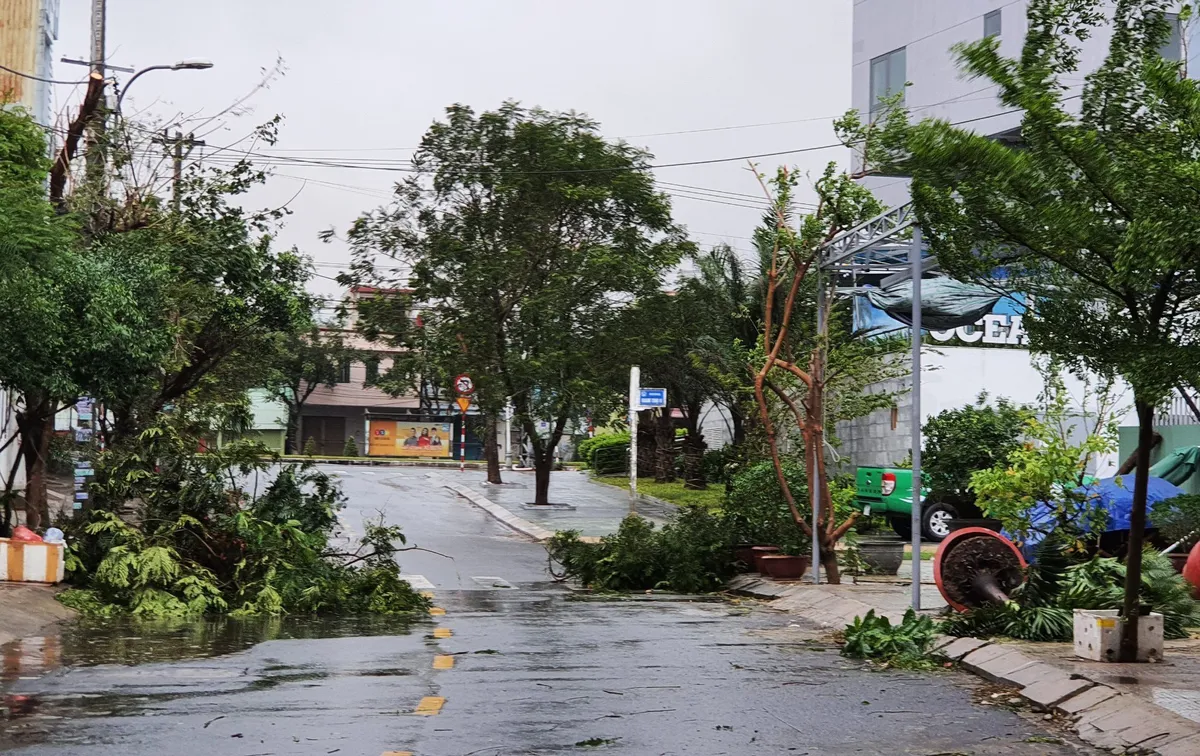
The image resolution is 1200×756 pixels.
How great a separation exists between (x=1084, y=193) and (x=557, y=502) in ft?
98.2

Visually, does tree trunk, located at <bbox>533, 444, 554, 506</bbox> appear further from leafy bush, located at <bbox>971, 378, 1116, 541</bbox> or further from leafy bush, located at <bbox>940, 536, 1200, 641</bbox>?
leafy bush, located at <bbox>940, 536, 1200, 641</bbox>

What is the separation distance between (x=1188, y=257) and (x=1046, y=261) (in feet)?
6.52

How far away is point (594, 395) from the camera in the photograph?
117 ft

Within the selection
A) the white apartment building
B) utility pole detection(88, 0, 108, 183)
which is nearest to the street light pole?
utility pole detection(88, 0, 108, 183)

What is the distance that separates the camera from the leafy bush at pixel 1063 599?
1293cm

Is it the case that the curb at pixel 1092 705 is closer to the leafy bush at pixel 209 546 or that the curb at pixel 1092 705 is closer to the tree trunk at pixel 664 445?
the leafy bush at pixel 209 546

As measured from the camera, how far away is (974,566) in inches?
582

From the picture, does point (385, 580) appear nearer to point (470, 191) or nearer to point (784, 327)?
point (784, 327)

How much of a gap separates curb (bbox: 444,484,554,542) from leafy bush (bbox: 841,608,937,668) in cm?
1454

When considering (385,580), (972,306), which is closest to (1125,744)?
(385,580)

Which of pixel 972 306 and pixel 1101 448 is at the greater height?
pixel 972 306

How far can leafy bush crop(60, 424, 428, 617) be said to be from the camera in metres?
16.2

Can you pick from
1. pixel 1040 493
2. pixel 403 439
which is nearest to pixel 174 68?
pixel 1040 493

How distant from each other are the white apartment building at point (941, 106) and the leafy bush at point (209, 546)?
1495 cm
